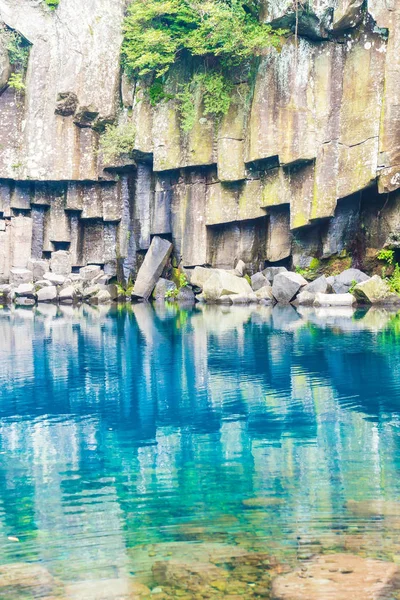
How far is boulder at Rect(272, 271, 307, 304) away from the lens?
25.1 metres

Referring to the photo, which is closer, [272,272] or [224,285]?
[224,285]

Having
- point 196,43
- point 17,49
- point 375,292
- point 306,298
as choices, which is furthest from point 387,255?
point 17,49

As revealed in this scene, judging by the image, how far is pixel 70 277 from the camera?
31.1 m

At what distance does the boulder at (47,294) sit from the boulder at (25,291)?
1.05 ft

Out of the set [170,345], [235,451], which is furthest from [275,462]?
[170,345]

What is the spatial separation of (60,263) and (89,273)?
167 cm

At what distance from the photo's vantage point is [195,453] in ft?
21.3

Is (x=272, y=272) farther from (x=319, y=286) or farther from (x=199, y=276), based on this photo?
(x=199, y=276)

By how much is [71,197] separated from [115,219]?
2234 millimetres

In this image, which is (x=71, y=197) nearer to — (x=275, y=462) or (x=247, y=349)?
(x=247, y=349)

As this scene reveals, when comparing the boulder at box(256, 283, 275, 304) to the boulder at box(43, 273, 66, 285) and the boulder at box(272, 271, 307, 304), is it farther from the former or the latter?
the boulder at box(43, 273, 66, 285)

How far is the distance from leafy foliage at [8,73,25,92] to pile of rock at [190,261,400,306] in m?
11.0

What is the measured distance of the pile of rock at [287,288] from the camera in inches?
920

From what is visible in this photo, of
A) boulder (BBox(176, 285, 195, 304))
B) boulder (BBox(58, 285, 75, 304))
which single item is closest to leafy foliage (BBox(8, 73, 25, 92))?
boulder (BBox(58, 285, 75, 304))
